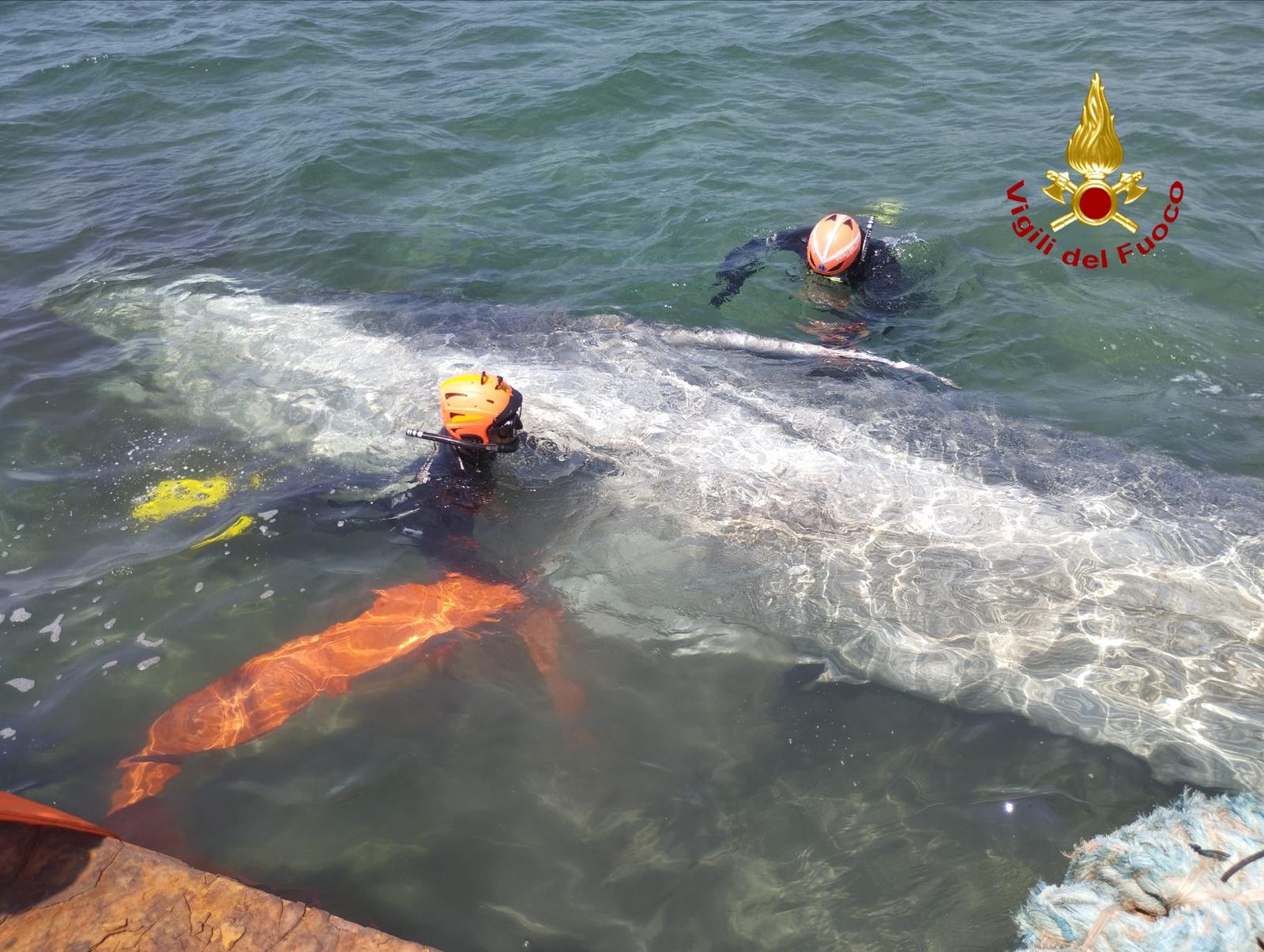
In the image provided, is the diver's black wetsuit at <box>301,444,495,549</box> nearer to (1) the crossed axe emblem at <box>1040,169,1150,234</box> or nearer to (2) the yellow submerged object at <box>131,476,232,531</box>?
(2) the yellow submerged object at <box>131,476,232,531</box>

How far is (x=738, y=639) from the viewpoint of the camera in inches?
221

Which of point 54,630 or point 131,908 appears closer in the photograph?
point 131,908

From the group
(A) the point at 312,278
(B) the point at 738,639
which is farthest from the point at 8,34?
(B) the point at 738,639

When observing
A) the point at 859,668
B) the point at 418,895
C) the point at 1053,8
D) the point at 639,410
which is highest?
the point at 1053,8

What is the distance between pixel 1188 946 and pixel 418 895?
3385 mm

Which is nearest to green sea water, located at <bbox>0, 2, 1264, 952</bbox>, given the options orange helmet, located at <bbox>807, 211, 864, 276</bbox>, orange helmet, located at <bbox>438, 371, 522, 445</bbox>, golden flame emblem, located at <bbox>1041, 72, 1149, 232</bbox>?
golden flame emblem, located at <bbox>1041, 72, 1149, 232</bbox>

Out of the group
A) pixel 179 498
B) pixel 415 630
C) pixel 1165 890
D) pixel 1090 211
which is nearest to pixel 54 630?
pixel 179 498

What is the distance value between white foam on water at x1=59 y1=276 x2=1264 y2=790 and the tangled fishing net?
58 cm

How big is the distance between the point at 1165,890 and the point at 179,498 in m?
6.93

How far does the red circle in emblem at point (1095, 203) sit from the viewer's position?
10211 millimetres

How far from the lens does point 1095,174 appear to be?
28.3ft

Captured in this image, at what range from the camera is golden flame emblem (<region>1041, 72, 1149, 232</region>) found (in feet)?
24.3

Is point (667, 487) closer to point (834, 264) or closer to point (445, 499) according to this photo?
point (445, 499)

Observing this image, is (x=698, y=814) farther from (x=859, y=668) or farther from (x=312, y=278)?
(x=312, y=278)
